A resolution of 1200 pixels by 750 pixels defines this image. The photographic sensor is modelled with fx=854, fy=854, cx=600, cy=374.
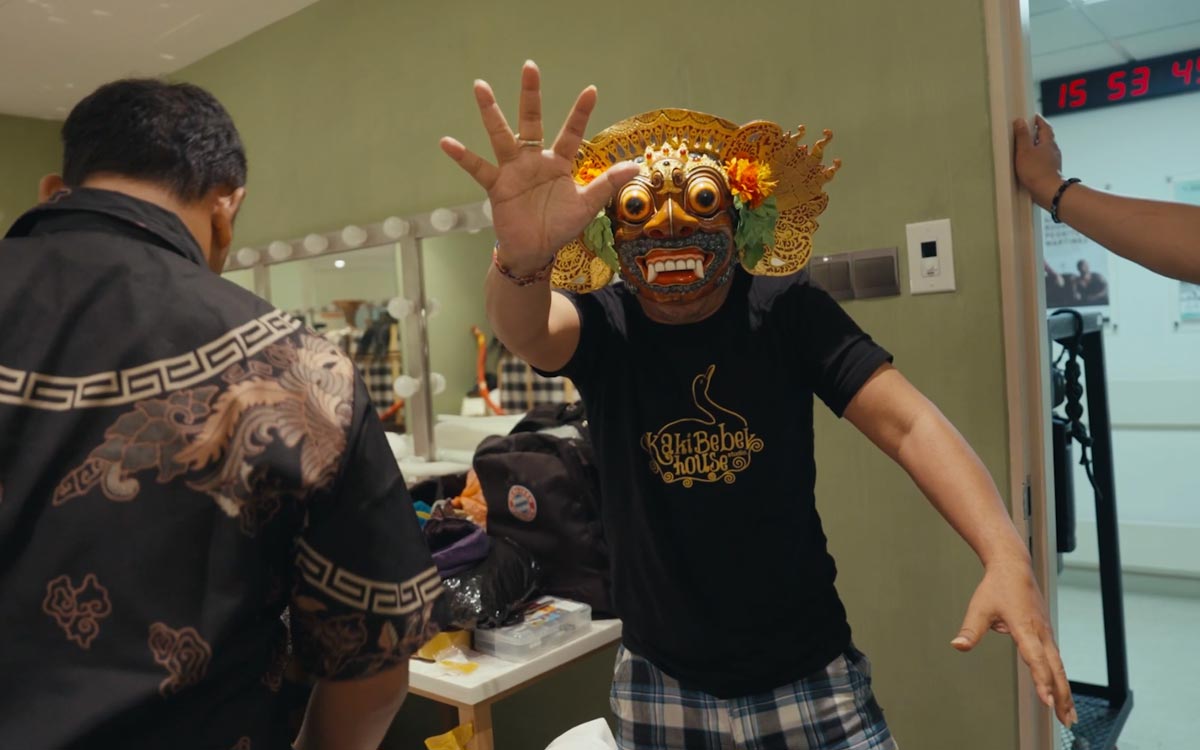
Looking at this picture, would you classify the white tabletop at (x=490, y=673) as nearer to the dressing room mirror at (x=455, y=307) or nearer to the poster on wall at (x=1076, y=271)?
the dressing room mirror at (x=455, y=307)

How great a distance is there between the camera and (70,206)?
693mm

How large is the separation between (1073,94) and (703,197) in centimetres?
362

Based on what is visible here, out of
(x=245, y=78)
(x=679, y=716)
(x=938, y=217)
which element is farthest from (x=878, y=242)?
(x=245, y=78)

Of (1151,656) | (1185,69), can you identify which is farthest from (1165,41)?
(1151,656)

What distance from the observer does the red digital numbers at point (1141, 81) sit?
3.75 meters

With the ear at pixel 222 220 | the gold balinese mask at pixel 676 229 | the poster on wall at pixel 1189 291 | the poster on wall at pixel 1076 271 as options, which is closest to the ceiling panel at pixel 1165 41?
the poster on wall at pixel 1189 291

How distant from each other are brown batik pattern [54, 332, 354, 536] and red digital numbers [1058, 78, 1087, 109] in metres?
4.21

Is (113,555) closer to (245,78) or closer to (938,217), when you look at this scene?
(938,217)

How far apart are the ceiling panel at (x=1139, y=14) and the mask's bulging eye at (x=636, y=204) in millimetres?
2827

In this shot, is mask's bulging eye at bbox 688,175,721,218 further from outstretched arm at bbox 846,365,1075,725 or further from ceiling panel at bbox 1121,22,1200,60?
ceiling panel at bbox 1121,22,1200,60

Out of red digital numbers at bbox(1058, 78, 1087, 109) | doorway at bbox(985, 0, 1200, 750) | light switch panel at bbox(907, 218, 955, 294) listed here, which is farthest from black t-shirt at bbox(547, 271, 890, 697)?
red digital numbers at bbox(1058, 78, 1087, 109)

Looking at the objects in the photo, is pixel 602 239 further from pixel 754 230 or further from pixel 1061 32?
pixel 1061 32

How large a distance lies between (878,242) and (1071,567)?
3247 millimetres

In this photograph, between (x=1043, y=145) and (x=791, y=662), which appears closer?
(x=791, y=662)
